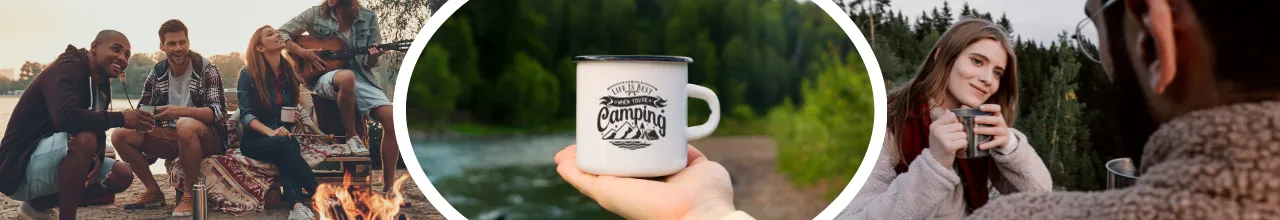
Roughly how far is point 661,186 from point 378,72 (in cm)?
100

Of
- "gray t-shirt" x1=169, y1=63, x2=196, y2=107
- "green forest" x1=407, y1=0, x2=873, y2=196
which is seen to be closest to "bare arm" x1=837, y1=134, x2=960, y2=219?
"green forest" x1=407, y1=0, x2=873, y2=196

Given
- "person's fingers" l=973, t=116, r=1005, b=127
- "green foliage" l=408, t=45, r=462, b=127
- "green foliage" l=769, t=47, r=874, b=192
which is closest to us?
"person's fingers" l=973, t=116, r=1005, b=127

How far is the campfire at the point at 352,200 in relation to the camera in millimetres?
2242

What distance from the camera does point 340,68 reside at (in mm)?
2148

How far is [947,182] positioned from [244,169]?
6.26ft

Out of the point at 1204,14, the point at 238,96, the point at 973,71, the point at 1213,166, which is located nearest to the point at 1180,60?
the point at 1204,14

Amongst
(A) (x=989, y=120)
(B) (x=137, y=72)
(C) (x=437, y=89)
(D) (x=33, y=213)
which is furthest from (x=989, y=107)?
(D) (x=33, y=213)

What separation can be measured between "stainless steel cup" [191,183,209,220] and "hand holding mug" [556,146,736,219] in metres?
1.18

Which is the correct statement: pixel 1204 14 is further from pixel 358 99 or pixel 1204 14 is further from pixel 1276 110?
pixel 358 99

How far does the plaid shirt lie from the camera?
7.11 ft

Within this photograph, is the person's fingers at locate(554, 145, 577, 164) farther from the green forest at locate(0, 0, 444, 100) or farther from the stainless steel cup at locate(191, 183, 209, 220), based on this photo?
the stainless steel cup at locate(191, 183, 209, 220)

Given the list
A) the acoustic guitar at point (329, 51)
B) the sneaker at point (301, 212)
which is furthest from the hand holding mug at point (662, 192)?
the sneaker at point (301, 212)

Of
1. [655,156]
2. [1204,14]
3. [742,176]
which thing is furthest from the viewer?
[742,176]

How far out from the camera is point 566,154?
1.78 m
